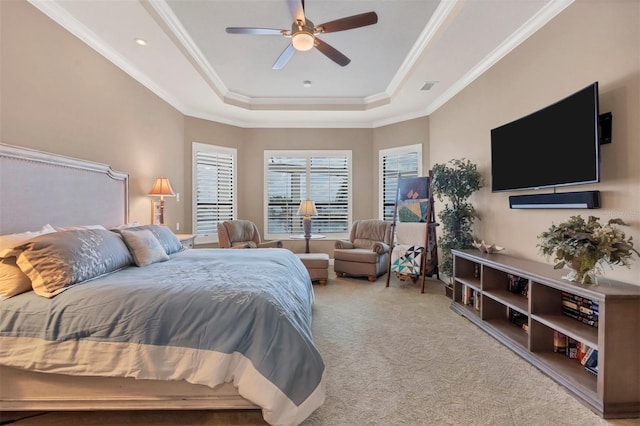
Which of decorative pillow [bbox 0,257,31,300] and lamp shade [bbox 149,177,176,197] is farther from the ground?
lamp shade [bbox 149,177,176,197]

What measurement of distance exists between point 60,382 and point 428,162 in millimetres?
5411

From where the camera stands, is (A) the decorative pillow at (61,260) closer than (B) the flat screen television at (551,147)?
Yes

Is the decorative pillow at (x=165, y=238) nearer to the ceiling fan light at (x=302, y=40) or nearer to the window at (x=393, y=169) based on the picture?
the ceiling fan light at (x=302, y=40)

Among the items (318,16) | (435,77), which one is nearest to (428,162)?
(435,77)

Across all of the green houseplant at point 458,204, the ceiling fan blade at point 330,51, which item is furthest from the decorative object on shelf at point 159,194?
the green houseplant at point 458,204

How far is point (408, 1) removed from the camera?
2785mm

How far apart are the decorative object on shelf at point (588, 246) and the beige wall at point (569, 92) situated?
281 mm

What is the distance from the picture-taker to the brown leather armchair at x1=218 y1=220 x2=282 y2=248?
482cm

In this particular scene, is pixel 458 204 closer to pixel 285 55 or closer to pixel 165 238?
pixel 285 55

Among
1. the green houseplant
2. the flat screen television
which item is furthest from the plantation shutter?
the flat screen television

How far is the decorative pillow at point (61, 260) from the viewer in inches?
67.2

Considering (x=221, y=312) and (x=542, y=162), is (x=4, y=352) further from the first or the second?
(x=542, y=162)

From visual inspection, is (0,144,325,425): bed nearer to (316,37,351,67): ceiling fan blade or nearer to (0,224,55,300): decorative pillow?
(0,224,55,300): decorative pillow

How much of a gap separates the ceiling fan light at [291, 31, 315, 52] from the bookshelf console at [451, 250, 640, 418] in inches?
106
